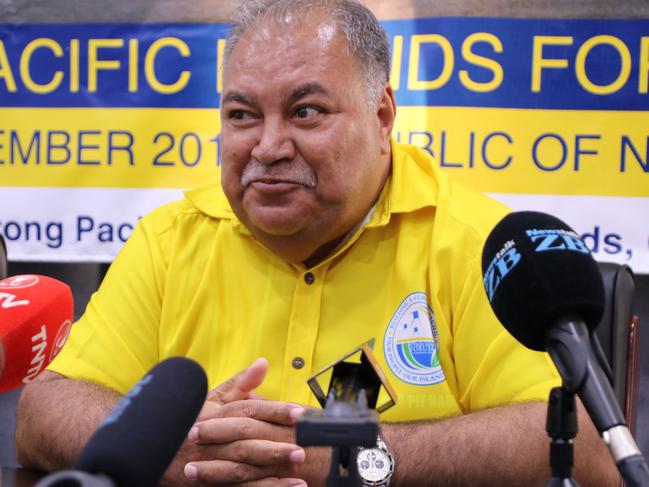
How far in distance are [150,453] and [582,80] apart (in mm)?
2198

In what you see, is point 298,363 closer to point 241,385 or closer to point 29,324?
point 241,385

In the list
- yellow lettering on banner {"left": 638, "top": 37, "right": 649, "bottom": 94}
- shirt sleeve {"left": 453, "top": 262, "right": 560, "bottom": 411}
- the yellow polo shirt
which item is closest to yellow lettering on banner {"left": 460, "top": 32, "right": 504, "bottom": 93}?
yellow lettering on banner {"left": 638, "top": 37, "right": 649, "bottom": 94}

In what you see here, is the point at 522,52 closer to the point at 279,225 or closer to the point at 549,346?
the point at 279,225

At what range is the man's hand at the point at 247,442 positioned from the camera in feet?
5.25

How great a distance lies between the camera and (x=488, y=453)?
1.66 m

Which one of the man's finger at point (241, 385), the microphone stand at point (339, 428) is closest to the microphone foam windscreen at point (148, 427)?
the microphone stand at point (339, 428)

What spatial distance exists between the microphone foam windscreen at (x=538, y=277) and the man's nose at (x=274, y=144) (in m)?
0.83

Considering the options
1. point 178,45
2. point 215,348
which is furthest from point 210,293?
point 178,45

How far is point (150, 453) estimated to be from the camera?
2.33 ft

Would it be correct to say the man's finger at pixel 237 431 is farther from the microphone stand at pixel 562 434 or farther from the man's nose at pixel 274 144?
the microphone stand at pixel 562 434

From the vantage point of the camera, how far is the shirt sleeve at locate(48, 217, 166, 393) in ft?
6.50

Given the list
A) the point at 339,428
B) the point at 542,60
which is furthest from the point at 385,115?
the point at 339,428

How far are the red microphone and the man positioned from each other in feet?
1.24

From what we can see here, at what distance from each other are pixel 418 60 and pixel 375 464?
1.43 metres
